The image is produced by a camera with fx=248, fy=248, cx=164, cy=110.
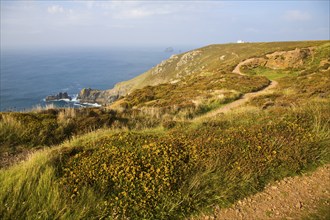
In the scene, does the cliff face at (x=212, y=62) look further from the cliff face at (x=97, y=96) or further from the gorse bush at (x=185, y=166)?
the gorse bush at (x=185, y=166)

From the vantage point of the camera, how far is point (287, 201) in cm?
519

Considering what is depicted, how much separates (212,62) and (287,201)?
309 ft

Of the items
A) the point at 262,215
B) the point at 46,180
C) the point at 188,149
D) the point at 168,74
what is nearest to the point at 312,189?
the point at 262,215

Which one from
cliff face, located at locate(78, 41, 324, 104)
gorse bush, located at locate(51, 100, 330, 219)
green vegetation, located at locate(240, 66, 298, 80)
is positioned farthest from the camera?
cliff face, located at locate(78, 41, 324, 104)

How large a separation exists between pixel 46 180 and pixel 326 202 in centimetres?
568

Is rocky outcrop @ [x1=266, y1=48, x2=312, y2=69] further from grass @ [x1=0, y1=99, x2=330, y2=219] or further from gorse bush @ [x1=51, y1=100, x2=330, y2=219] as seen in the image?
grass @ [x1=0, y1=99, x2=330, y2=219]

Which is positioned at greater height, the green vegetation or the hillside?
the green vegetation

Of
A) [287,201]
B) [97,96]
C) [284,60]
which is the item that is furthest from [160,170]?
[97,96]

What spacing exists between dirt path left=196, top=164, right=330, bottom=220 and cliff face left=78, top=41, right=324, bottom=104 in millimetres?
36882

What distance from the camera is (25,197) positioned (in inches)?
172

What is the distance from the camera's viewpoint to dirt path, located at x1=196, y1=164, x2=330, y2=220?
4.72 metres

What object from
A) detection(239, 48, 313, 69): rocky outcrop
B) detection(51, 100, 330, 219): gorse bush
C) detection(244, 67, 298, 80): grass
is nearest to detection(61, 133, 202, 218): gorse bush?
detection(51, 100, 330, 219): gorse bush

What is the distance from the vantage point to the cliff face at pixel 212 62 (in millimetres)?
41778

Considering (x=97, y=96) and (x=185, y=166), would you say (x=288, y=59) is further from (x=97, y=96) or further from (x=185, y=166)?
(x=97, y=96)
